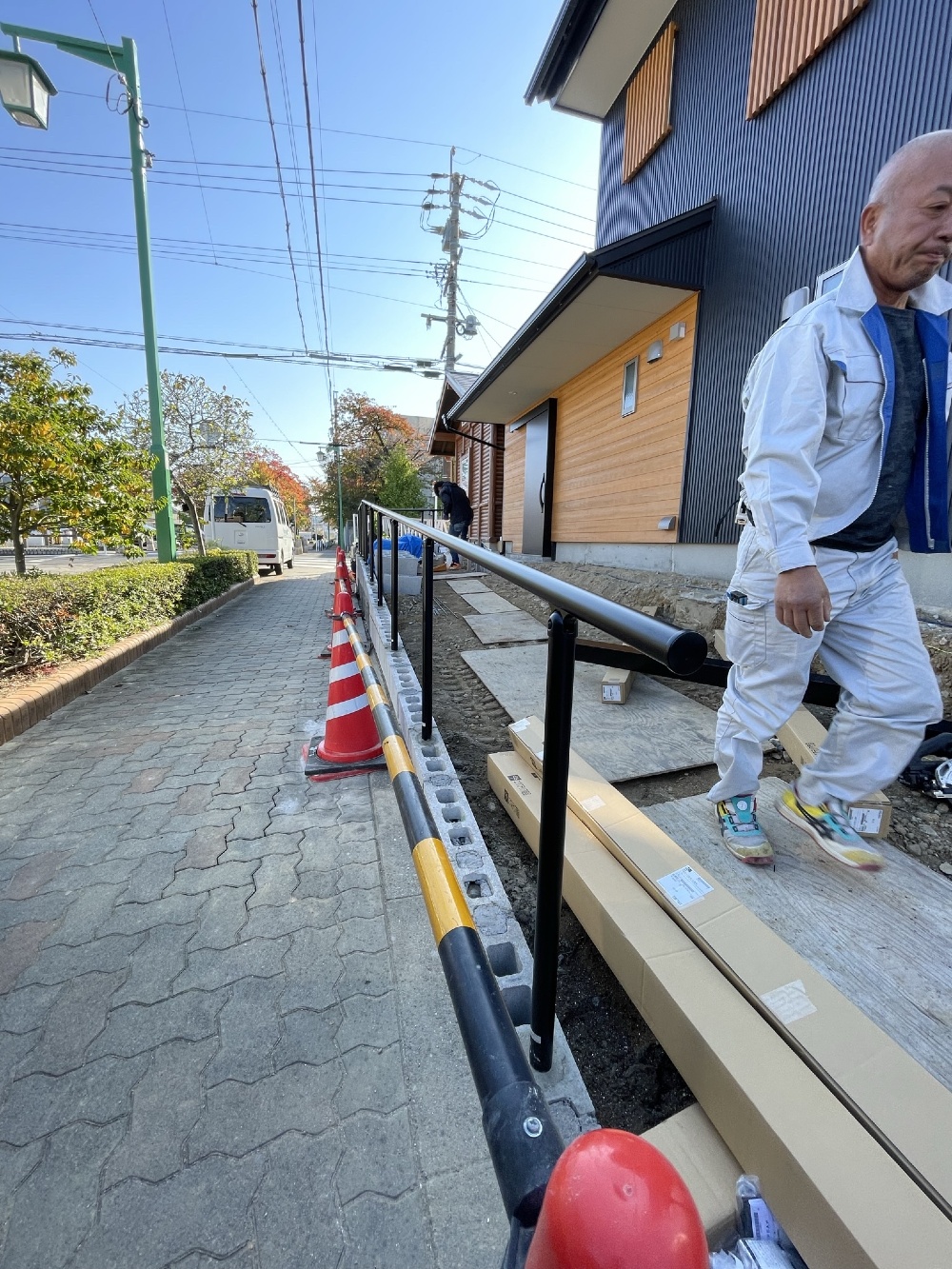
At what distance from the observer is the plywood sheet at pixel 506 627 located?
4625 mm

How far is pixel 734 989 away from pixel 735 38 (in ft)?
22.2

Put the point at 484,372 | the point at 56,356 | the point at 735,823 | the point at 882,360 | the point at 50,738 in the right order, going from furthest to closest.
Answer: the point at 484,372 < the point at 56,356 < the point at 50,738 < the point at 735,823 < the point at 882,360

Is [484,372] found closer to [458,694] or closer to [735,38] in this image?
[735,38]

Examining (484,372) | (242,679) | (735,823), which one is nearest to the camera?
(735,823)

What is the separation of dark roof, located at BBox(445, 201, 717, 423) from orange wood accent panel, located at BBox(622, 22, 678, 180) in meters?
1.76

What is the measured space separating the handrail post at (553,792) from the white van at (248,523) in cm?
1330

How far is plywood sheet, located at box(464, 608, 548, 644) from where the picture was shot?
15.2 feet

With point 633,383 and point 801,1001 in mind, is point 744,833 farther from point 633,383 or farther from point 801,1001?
point 633,383

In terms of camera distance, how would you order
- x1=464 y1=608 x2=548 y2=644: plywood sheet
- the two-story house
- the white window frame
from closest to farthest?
the two-story house, x1=464 y1=608 x2=548 y2=644: plywood sheet, the white window frame

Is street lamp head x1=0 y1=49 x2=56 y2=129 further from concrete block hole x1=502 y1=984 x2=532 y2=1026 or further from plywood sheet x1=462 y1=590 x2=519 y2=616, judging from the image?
concrete block hole x1=502 y1=984 x2=532 y2=1026

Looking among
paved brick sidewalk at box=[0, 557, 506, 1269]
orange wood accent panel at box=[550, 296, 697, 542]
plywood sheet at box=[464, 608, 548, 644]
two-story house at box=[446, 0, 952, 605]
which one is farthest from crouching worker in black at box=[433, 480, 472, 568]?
paved brick sidewalk at box=[0, 557, 506, 1269]

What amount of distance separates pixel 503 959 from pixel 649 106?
7.83 metres

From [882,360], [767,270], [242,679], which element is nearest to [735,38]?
[767,270]

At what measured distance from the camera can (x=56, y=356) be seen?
5246mm
